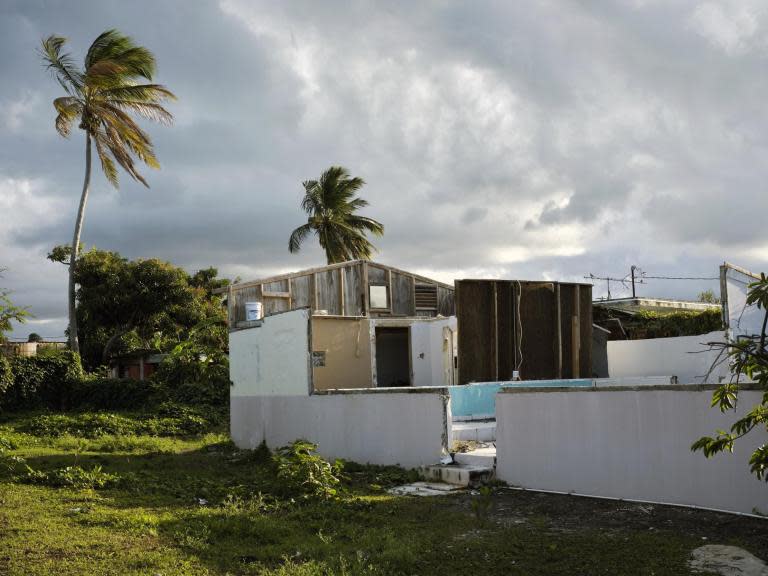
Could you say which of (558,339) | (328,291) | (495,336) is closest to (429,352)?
(495,336)

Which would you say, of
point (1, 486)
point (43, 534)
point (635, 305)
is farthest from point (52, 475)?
point (635, 305)

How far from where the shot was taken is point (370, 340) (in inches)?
796

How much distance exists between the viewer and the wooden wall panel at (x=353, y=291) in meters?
24.9

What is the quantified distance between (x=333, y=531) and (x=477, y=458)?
358 centimetres

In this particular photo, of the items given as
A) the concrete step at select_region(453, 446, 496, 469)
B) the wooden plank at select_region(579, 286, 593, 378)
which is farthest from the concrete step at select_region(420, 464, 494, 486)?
the wooden plank at select_region(579, 286, 593, 378)

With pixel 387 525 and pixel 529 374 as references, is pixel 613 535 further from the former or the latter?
pixel 529 374

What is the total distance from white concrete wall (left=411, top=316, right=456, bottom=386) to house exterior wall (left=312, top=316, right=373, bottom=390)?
166 centimetres

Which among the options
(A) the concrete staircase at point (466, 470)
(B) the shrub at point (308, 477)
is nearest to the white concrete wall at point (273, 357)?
(B) the shrub at point (308, 477)

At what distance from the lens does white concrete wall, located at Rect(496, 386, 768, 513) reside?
8.20 metres

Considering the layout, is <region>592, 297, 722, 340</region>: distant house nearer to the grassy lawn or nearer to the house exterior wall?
the house exterior wall

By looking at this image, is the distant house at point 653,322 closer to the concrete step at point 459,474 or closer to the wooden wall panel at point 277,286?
the wooden wall panel at point 277,286

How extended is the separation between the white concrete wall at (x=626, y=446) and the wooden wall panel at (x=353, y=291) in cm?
1439

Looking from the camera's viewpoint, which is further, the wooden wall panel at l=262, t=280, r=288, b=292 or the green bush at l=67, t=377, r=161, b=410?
the green bush at l=67, t=377, r=161, b=410

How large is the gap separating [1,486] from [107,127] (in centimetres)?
2153
